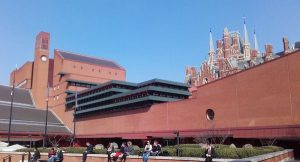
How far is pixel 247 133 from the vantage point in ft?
116

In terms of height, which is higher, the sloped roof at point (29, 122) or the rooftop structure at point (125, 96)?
the rooftop structure at point (125, 96)

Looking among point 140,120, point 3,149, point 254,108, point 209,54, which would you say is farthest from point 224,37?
point 3,149

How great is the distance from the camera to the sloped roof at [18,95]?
239ft

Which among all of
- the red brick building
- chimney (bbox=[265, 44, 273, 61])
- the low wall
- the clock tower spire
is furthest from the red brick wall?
chimney (bbox=[265, 44, 273, 61])

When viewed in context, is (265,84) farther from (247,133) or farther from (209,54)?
(209,54)

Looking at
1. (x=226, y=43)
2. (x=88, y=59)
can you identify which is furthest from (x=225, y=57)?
(x=88, y=59)

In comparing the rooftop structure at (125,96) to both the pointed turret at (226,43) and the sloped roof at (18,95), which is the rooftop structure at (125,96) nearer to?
the sloped roof at (18,95)

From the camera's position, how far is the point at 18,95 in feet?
252

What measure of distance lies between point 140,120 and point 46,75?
125 ft

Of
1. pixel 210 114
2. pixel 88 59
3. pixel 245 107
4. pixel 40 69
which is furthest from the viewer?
pixel 88 59

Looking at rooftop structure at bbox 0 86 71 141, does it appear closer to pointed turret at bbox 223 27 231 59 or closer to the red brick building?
the red brick building

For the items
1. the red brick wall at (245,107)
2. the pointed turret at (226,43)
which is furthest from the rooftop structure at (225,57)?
the red brick wall at (245,107)

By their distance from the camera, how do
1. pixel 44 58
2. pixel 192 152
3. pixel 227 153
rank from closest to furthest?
pixel 227 153, pixel 192 152, pixel 44 58

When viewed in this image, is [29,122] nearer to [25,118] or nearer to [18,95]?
[25,118]
